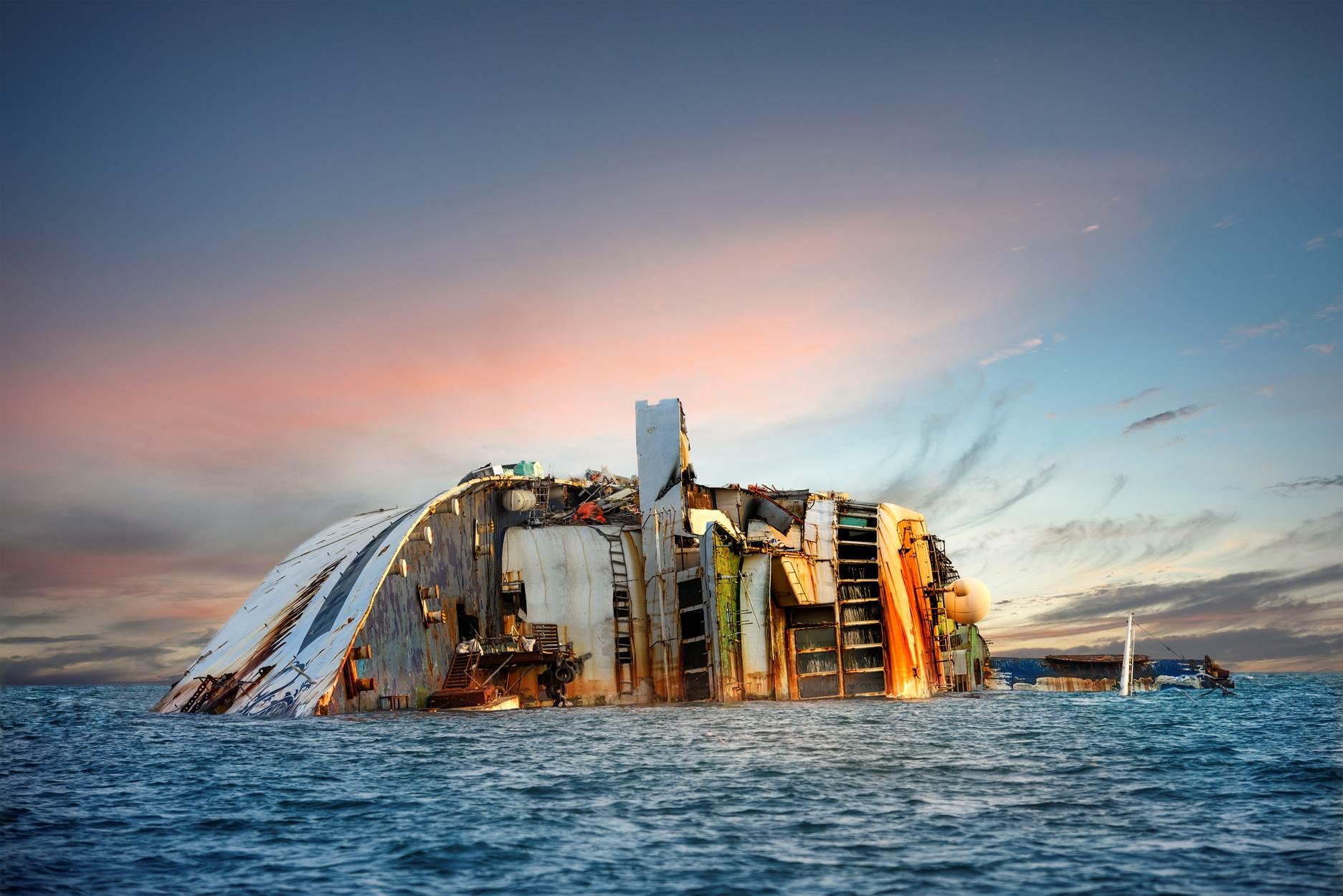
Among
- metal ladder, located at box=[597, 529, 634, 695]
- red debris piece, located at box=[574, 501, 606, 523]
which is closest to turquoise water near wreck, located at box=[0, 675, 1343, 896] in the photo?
metal ladder, located at box=[597, 529, 634, 695]

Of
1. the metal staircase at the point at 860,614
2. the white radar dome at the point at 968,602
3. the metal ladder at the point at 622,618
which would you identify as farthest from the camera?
the white radar dome at the point at 968,602

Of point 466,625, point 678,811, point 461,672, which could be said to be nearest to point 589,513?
point 466,625

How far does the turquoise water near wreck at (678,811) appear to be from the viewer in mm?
15586

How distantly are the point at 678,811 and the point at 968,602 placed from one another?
2774 inches

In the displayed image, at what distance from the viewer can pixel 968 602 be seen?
8631 cm

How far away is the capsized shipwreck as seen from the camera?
52.0 m

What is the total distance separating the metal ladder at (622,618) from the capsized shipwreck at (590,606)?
10 cm

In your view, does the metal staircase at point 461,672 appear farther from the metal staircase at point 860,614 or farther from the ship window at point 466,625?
the metal staircase at point 860,614

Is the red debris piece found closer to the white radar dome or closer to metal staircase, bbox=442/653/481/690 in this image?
metal staircase, bbox=442/653/481/690

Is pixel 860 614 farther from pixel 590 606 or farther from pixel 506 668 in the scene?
pixel 506 668

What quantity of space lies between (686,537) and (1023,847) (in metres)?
42.9

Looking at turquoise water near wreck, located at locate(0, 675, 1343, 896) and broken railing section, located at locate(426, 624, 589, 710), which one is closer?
turquoise water near wreck, located at locate(0, 675, 1343, 896)

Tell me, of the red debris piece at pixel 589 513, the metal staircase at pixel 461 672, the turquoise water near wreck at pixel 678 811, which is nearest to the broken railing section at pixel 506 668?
the metal staircase at pixel 461 672

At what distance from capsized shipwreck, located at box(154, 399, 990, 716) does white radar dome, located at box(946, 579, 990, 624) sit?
16956 mm
